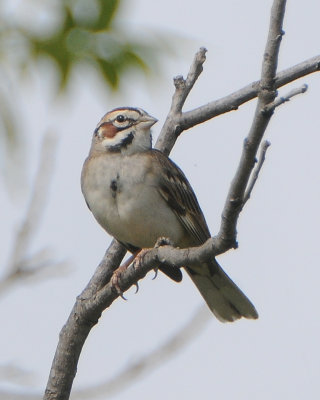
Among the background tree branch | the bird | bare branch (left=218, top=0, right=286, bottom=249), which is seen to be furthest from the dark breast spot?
bare branch (left=218, top=0, right=286, bottom=249)

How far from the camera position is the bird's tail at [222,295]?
281 inches

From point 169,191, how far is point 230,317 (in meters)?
1.28

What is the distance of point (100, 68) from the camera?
4281 millimetres

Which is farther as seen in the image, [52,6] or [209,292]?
[209,292]

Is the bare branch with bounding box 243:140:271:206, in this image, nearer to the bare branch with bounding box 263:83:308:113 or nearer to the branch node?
the bare branch with bounding box 263:83:308:113

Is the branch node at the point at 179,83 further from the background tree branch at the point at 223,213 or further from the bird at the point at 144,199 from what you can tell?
the bird at the point at 144,199

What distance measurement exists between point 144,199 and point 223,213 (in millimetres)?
2811

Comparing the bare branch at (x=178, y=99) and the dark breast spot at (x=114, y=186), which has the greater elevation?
the bare branch at (x=178, y=99)

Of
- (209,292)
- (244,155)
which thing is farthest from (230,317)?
(244,155)

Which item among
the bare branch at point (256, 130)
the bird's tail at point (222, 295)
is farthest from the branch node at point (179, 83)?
the bare branch at point (256, 130)

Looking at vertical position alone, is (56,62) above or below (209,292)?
below

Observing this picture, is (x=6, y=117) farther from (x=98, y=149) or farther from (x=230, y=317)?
(x=230, y=317)

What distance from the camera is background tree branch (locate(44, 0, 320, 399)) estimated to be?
3.49 m

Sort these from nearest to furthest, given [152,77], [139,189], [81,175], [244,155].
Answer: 1. [244,155]
2. [152,77]
3. [139,189]
4. [81,175]
